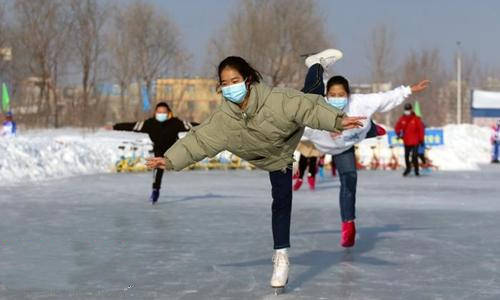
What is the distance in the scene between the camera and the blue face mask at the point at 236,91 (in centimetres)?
460

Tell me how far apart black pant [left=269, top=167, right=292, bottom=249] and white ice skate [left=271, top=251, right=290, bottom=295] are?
0.07 meters

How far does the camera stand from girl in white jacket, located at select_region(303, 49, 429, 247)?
6.68m

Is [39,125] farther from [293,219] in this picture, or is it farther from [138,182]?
[293,219]

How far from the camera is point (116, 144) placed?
25625 mm

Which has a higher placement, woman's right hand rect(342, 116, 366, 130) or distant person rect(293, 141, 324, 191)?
woman's right hand rect(342, 116, 366, 130)

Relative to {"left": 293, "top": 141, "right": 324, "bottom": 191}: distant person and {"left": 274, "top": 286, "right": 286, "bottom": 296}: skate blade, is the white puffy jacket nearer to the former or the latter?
{"left": 274, "top": 286, "right": 286, "bottom": 296}: skate blade

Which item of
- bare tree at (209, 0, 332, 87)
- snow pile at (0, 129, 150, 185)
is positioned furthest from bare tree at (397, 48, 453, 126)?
snow pile at (0, 129, 150, 185)

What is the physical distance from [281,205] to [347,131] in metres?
1.95

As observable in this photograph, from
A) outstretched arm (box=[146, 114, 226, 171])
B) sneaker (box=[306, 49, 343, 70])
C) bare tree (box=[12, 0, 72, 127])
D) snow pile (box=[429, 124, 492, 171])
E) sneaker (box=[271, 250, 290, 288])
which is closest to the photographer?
sneaker (box=[271, 250, 290, 288])

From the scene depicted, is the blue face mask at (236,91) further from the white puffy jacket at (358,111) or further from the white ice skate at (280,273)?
the white puffy jacket at (358,111)

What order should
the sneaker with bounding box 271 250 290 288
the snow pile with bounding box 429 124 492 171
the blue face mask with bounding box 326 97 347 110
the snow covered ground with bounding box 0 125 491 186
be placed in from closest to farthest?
the sneaker with bounding box 271 250 290 288, the blue face mask with bounding box 326 97 347 110, the snow covered ground with bounding box 0 125 491 186, the snow pile with bounding box 429 124 492 171

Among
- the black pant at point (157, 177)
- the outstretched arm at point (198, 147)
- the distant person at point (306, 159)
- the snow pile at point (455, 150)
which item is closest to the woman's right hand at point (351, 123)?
the outstretched arm at point (198, 147)

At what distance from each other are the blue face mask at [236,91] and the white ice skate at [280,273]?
105 cm

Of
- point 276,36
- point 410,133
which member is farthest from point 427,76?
point 410,133
